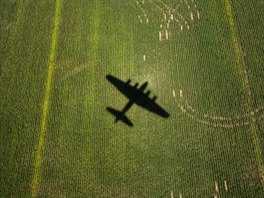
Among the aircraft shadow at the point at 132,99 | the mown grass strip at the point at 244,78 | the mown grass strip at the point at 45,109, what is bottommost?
the mown grass strip at the point at 45,109

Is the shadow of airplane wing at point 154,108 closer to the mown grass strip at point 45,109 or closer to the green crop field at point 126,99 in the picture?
the green crop field at point 126,99

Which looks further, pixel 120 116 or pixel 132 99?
pixel 132 99

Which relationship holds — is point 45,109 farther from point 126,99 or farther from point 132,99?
point 132,99

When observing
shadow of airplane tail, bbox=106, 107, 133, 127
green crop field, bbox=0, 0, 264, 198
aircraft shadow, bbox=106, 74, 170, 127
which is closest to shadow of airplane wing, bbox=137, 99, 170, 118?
aircraft shadow, bbox=106, 74, 170, 127

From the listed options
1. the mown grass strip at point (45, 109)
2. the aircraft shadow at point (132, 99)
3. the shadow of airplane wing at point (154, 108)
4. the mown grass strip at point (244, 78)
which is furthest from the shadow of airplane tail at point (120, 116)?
the mown grass strip at point (244, 78)

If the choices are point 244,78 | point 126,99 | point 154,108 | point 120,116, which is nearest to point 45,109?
point 120,116

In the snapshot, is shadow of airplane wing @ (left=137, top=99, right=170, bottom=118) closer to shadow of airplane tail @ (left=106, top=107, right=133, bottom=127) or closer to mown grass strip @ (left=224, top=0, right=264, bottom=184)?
shadow of airplane tail @ (left=106, top=107, right=133, bottom=127)
